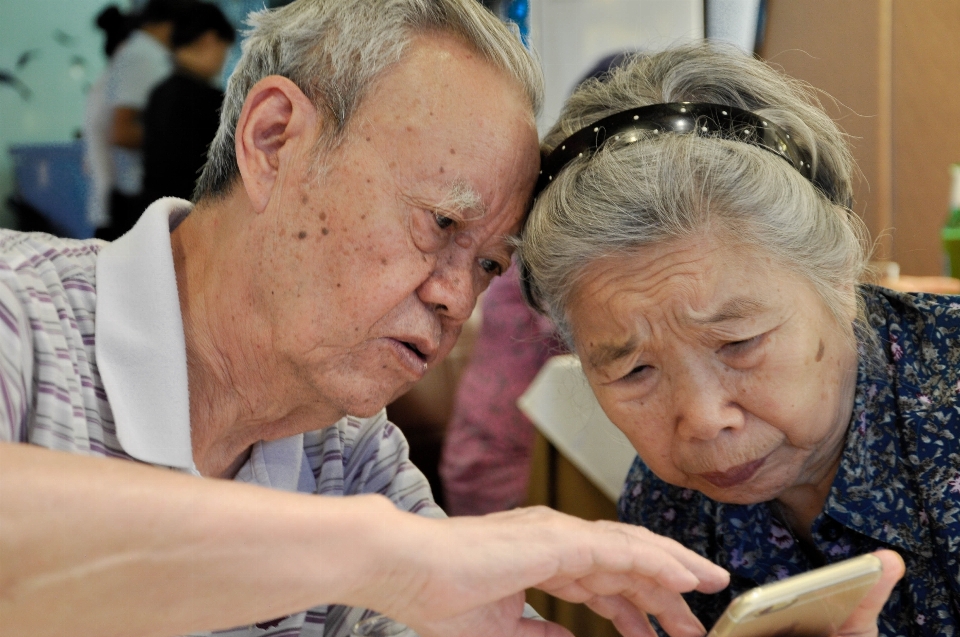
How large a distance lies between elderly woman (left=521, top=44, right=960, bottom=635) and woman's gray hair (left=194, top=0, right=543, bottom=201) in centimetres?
19

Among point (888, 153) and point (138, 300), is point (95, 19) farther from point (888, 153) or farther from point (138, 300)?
point (888, 153)

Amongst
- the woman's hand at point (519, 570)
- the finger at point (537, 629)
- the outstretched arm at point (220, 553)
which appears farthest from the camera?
the finger at point (537, 629)

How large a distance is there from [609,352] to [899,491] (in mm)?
437

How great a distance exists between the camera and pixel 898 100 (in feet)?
8.47

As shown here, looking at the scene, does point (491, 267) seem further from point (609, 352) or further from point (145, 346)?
point (145, 346)

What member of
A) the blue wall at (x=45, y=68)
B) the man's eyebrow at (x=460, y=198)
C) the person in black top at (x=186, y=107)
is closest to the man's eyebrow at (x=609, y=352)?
the man's eyebrow at (x=460, y=198)

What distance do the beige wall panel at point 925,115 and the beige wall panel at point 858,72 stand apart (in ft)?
0.15

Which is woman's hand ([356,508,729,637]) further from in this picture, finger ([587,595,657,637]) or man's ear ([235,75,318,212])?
man's ear ([235,75,318,212])

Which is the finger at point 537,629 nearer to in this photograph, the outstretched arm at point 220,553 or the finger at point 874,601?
the outstretched arm at point 220,553

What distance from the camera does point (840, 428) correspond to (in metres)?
1.30

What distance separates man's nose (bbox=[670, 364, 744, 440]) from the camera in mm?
1195

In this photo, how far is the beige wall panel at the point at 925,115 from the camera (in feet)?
8.29

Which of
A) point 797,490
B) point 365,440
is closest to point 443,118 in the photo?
point 365,440

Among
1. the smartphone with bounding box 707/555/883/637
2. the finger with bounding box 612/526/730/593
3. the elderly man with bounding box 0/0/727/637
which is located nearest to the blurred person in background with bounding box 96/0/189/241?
the elderly man with bounding box 0/0/727/637
